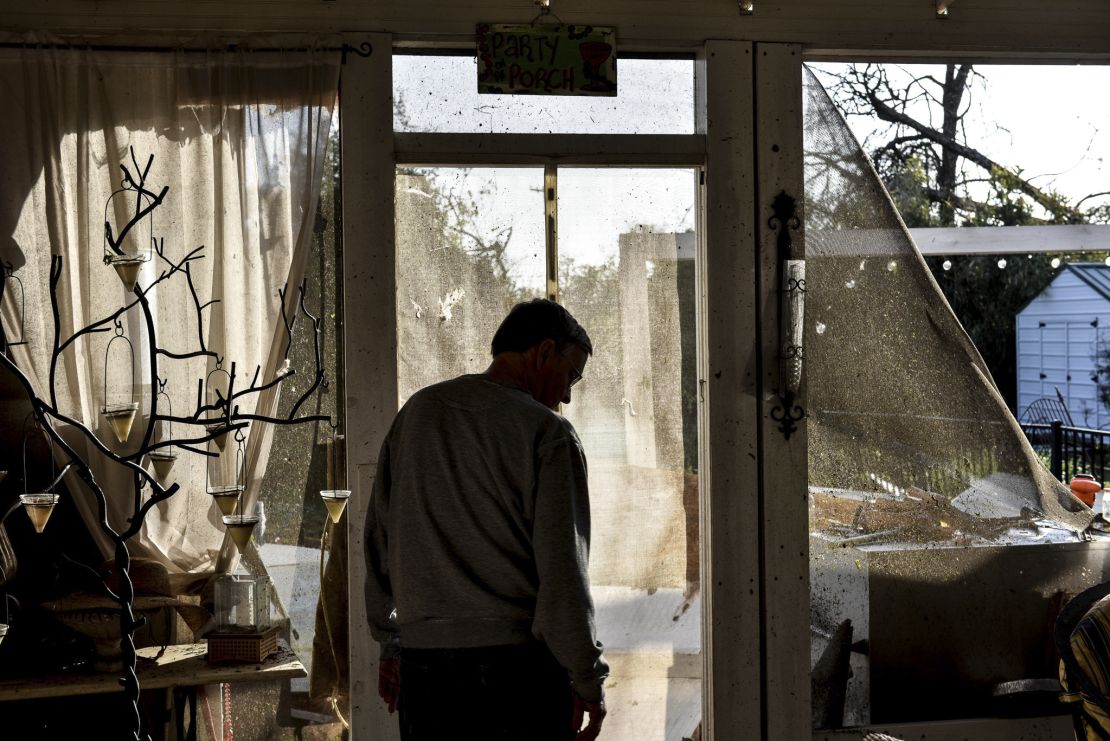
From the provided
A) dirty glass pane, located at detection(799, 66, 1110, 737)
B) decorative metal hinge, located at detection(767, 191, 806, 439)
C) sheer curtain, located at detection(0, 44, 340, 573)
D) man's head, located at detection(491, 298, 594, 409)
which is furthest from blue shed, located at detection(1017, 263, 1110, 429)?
sheer curtain, located at detection(0, 44, 340, 573)

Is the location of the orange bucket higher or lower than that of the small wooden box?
higher

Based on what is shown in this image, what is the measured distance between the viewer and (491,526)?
211cm

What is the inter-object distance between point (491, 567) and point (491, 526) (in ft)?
0.28

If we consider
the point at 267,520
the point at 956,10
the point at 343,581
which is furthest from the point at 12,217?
the point at 956,10

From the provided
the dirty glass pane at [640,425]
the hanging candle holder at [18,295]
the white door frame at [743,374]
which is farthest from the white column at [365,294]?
the hanging candle holder at [18,295]

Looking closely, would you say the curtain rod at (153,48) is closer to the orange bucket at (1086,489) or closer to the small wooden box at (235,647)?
the small wooden box at (235,647)

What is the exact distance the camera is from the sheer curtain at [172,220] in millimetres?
2932

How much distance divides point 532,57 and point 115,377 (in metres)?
1.61

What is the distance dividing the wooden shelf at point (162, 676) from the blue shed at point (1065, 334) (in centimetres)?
262

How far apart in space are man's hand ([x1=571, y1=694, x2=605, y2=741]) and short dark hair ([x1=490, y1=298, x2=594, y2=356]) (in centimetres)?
77

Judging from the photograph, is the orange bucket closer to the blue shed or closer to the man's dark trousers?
the blue shed

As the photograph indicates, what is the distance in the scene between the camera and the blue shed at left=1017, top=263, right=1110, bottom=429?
11.6 feet

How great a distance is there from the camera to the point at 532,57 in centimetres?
315

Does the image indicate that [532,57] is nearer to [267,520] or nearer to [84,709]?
[267,520]
